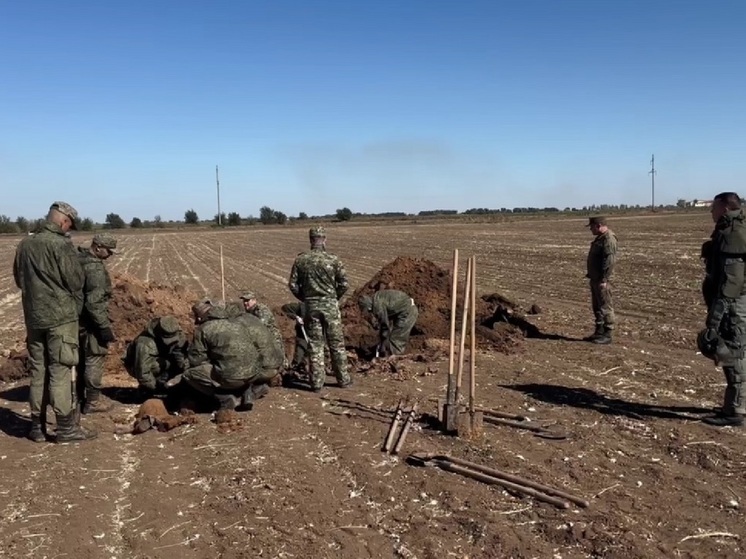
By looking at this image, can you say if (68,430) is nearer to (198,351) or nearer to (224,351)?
(198,351)

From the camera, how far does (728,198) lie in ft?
20.2

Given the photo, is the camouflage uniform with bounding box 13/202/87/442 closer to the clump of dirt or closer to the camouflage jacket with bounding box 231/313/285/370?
the camouflage jacket with bounding box 231/313/285/370

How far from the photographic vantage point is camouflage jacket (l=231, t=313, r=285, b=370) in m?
7.21

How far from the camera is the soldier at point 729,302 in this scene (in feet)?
19.5

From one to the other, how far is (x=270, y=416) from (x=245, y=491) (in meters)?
1.96

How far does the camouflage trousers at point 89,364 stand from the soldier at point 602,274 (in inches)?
289

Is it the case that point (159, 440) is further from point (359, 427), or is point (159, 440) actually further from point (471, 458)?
point (471, 458)

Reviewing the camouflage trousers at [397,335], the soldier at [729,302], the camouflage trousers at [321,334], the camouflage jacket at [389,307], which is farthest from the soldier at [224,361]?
the soldier at [729,302]

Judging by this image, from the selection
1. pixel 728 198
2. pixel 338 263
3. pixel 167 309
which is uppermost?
pixel 728 198

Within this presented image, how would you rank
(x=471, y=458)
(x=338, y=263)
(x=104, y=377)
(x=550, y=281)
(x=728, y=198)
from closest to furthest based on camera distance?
(x=471, y=458)
(x=728, y=198)
(x=338, y=263)
(x=104, y=377)
(x=550, y=281)

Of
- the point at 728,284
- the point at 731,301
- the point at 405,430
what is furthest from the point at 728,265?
the point at 405,430

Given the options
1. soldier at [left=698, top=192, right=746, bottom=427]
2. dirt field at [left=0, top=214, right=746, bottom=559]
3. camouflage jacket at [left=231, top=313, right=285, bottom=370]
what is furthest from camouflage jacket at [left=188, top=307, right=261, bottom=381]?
soldier at [left=698, top=192, right=746, bottom=427]

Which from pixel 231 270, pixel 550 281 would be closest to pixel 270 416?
pixel 550 281

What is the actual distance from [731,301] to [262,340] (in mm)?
4960
